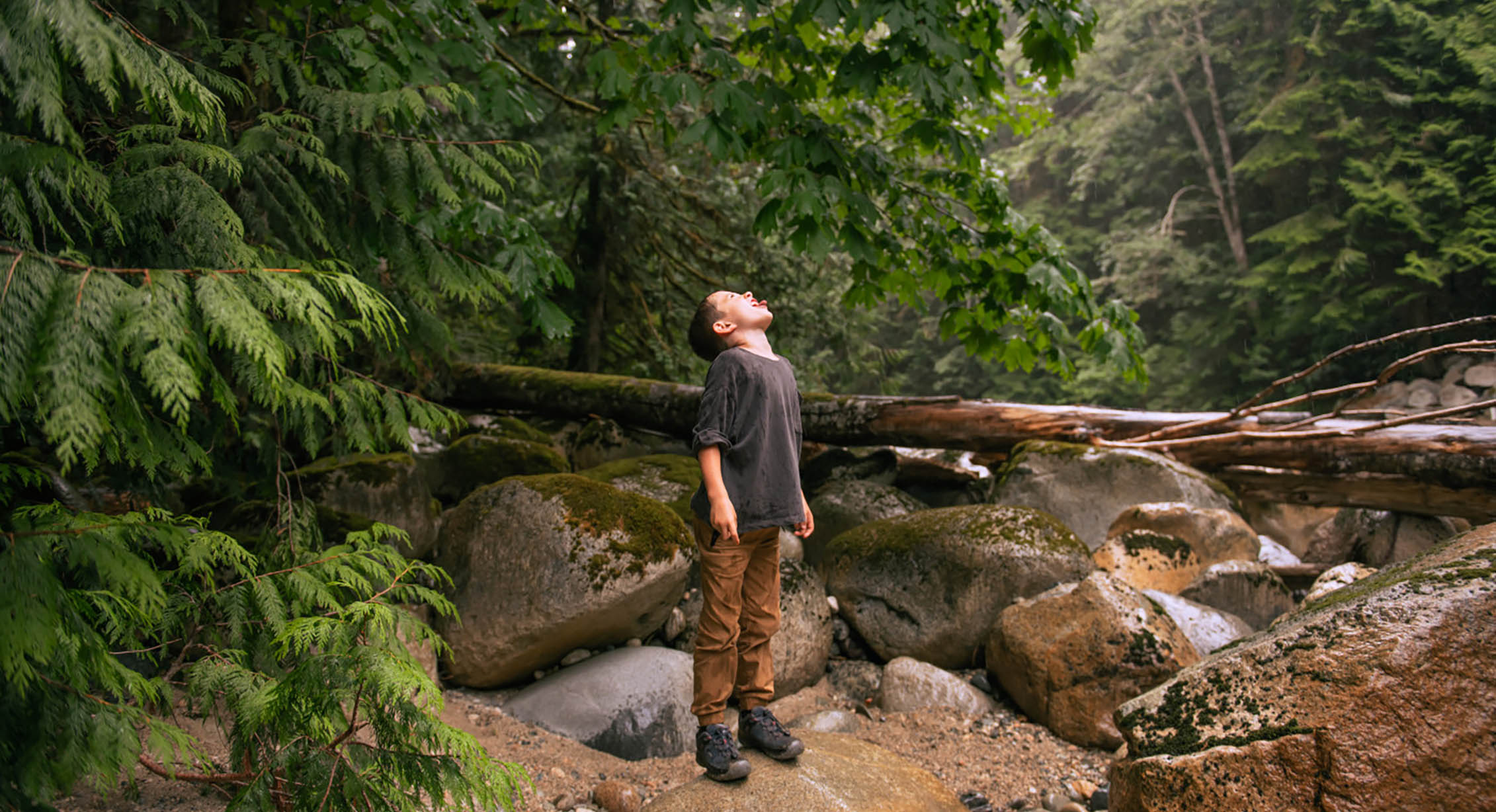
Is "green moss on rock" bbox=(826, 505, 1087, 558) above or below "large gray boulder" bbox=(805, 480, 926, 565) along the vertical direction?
above

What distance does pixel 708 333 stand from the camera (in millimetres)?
2980

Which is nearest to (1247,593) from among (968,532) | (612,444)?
(968,532)

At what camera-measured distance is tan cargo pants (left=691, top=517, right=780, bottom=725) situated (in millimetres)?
2785

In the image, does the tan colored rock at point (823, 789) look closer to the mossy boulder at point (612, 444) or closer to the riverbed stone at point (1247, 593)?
the riverbed stone at point (1247, 593)

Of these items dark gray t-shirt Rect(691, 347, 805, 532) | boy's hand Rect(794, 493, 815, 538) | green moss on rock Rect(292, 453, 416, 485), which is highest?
dark gray t-shirt Rect(691, 347, 805, 532)

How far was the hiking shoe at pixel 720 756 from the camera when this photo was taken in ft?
8.93

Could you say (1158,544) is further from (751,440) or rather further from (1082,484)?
(751,440)

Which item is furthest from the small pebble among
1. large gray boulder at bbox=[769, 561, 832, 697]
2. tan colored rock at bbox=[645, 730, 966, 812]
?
large gray boulder at bbox=[769, 561, 832, 697]

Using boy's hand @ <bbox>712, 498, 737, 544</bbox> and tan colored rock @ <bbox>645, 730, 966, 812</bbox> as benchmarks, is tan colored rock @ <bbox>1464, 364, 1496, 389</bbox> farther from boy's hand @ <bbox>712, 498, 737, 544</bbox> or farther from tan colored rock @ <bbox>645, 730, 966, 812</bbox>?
boy's hand @ <bbox>712, 498, 737, 544</bbox>

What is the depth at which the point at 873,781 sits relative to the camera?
2871 millimetres

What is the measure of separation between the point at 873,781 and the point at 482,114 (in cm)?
333

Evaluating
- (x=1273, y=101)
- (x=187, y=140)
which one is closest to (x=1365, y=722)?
(x=187, y=140)

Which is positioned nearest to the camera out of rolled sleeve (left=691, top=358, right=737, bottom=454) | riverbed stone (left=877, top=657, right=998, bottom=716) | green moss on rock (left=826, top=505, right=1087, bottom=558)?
rolled sleeve (left=691, top=358, right=737, bottom=454)

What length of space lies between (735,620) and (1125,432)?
493 cm
